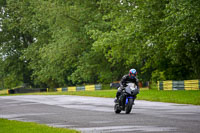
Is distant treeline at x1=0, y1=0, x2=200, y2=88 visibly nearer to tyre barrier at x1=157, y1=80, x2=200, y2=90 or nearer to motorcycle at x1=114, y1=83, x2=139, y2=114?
tyre barrier at x1=157, y1=80, x2=200, y2=90

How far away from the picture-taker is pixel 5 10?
6588 cm

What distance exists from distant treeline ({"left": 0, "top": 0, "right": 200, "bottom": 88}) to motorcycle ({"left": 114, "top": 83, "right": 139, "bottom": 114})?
14032mm

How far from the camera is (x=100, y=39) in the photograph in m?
42.7

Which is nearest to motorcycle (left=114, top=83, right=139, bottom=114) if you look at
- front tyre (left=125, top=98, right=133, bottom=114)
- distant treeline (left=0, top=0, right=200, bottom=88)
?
front tyre (left=125, top=98, right=133, bottom=114)

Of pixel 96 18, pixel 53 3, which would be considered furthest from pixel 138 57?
pixel 53 3

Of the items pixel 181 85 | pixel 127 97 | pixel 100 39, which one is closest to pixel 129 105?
pixel 127 97

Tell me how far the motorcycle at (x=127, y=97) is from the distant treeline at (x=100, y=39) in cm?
1403

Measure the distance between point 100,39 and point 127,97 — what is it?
2727 cm

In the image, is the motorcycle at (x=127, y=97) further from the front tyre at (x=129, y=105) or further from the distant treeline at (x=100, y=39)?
the distant treeline at (x=100, y=39)

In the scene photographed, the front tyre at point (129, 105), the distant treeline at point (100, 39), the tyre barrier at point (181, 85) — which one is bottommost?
the front tyre at point (129, 105)

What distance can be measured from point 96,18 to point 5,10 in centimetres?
2303

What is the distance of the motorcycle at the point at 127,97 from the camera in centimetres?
1564

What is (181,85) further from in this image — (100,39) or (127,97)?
(127,97)

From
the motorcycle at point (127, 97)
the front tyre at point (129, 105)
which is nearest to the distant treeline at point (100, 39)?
the motorcycle at point (127, 97)
